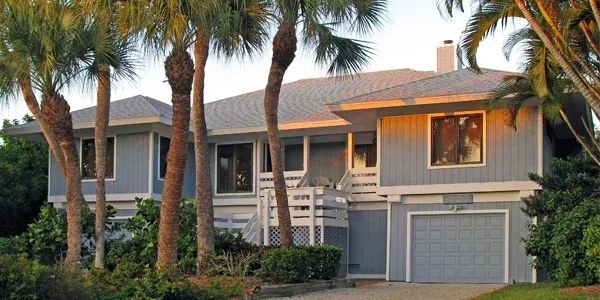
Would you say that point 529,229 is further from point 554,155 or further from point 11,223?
point 11,223

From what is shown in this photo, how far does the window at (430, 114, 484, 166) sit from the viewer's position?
20.2 meters

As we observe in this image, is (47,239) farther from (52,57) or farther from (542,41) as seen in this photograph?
(542,41)

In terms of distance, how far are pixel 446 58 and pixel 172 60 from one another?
13.2m

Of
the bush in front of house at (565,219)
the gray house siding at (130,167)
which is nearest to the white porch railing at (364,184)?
the bush in front of house at (565,219)

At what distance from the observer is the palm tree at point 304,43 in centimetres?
1662

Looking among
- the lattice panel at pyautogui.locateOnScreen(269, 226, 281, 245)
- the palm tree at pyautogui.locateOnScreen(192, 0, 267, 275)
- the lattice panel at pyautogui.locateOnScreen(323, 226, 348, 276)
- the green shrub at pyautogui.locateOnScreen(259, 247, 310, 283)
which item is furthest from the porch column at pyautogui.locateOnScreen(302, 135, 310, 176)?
the green shrub at pyautogui.locateOnScreen(259, 247, 310, 283)

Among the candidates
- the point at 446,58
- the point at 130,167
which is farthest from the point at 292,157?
the point at 446,58

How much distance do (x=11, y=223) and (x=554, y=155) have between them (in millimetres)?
17533

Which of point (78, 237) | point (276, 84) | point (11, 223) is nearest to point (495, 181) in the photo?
point (276, 84)

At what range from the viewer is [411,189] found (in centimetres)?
2052

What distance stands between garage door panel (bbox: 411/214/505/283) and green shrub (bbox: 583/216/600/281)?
4.49 meters

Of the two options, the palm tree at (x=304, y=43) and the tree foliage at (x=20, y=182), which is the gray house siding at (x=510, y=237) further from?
the tree foliage at (x=20, y=182)

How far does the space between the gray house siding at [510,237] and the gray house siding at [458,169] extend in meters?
0.66

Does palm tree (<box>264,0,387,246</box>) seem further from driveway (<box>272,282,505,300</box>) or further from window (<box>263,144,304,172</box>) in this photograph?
window (<box>263,144,304,172</box>)
